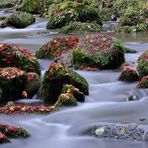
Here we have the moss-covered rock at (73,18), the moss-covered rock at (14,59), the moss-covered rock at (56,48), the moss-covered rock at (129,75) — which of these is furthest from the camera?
the moss-covered rock at (73,18)

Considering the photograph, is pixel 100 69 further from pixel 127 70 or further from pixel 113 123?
pixel 113 123

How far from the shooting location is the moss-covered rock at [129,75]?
10828mm

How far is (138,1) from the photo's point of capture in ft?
80.6

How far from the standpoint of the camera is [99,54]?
12.2 meters

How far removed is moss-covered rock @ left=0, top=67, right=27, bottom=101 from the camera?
32.3ft

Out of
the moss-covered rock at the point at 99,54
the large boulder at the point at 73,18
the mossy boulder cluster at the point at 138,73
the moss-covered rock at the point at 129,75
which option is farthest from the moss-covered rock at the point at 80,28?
the moss-covered rock at the point at 129,75

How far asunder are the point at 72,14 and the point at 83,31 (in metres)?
2.61

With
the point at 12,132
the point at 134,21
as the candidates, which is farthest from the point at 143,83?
the point at 134,21

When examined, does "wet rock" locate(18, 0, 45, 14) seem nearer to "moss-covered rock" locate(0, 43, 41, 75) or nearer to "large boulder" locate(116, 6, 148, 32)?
"large boulder" locate(116, 6, 148, 32)

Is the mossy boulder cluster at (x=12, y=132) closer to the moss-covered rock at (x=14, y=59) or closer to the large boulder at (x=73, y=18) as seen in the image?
the moss-covered rock at (x=14, y=59)

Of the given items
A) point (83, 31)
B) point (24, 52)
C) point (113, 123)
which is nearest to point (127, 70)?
point (24, 52)

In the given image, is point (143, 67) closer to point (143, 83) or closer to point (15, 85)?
A: point (143, 83)

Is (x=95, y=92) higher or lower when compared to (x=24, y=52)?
lower

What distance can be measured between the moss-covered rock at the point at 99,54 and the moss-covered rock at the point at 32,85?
7.88ft
